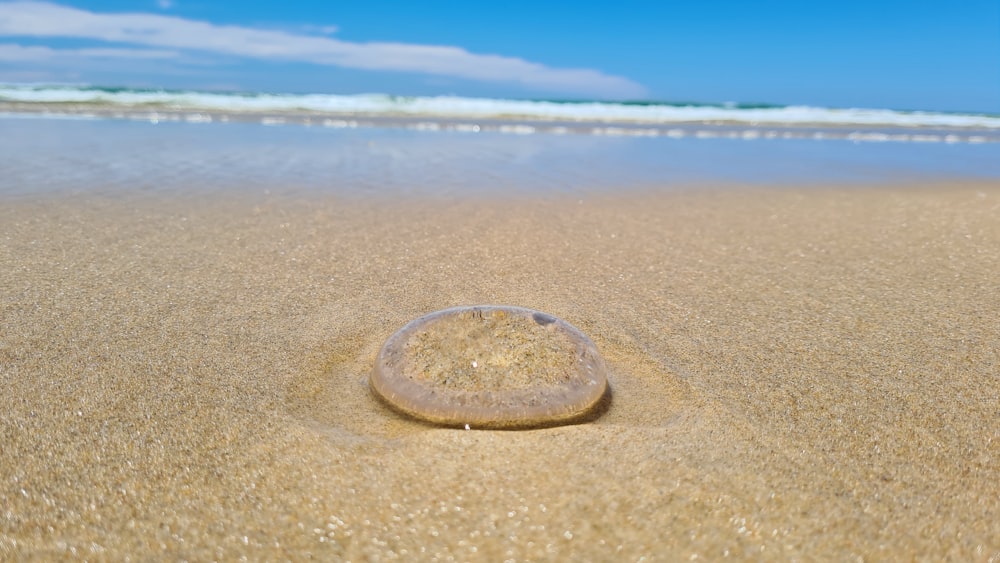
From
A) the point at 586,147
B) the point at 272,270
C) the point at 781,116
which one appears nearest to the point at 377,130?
the point at 586,147

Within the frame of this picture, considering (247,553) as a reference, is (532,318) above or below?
above

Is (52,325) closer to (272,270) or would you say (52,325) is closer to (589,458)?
(272,270)

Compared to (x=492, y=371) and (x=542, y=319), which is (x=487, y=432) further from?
(x=542, y=319)

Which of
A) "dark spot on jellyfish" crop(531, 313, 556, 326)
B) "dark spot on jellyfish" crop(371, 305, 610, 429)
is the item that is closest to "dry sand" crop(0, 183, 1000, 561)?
"dark spot on jellyfish" crop(371, 305, 610, 429)

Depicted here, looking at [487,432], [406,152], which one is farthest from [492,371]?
[406,152]

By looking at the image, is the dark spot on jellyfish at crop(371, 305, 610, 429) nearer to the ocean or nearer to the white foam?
the ocean

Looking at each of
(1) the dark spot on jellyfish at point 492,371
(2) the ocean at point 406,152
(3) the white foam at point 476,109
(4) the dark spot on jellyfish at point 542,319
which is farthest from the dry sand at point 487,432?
(3) the white foam at point 476,109
